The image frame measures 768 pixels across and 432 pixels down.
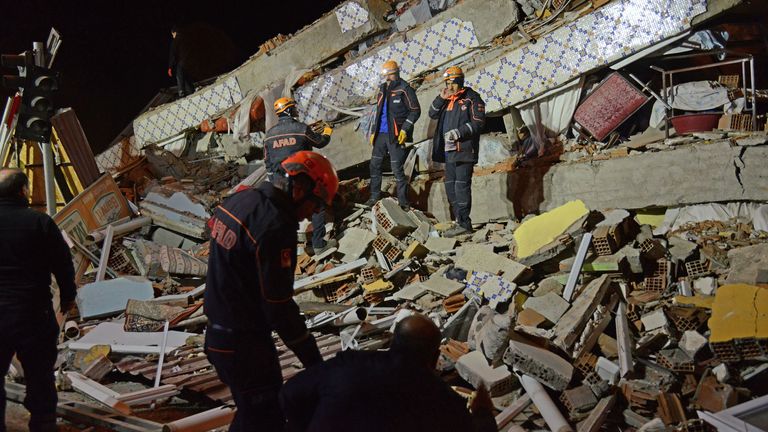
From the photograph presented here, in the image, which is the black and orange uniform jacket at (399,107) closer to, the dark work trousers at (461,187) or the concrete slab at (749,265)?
the dark work trousers at (461,187)

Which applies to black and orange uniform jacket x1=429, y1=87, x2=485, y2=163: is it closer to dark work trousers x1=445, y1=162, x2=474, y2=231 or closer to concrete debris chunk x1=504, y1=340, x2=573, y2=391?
dark work trousers x1=445, y1=162, x2=474, y2=231

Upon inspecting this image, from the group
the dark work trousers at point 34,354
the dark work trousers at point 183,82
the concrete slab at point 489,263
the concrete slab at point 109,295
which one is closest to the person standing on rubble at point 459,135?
the concrete slab at point 489,263

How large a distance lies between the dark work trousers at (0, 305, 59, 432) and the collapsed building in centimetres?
62

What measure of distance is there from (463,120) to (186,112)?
9.86 m

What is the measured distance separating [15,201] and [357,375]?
3.33 metres

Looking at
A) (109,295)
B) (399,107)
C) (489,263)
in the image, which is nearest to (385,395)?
(489,263)

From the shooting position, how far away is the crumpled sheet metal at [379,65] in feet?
37.9

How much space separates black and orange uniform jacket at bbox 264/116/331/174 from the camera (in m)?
8.34

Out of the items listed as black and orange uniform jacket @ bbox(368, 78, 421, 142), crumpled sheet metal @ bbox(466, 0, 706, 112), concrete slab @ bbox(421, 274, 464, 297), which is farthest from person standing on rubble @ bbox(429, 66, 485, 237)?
crumpled sheet metal @ bbox(466, 0, 706, 112)

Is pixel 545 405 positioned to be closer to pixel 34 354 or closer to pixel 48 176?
pixel 34 354

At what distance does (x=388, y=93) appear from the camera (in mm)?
9344

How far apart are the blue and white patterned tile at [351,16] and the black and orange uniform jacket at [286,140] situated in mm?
6061

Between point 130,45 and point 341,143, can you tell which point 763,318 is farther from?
point 130,45

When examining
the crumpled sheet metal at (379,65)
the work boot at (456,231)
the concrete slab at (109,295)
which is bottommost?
the work boot at (456,231)
